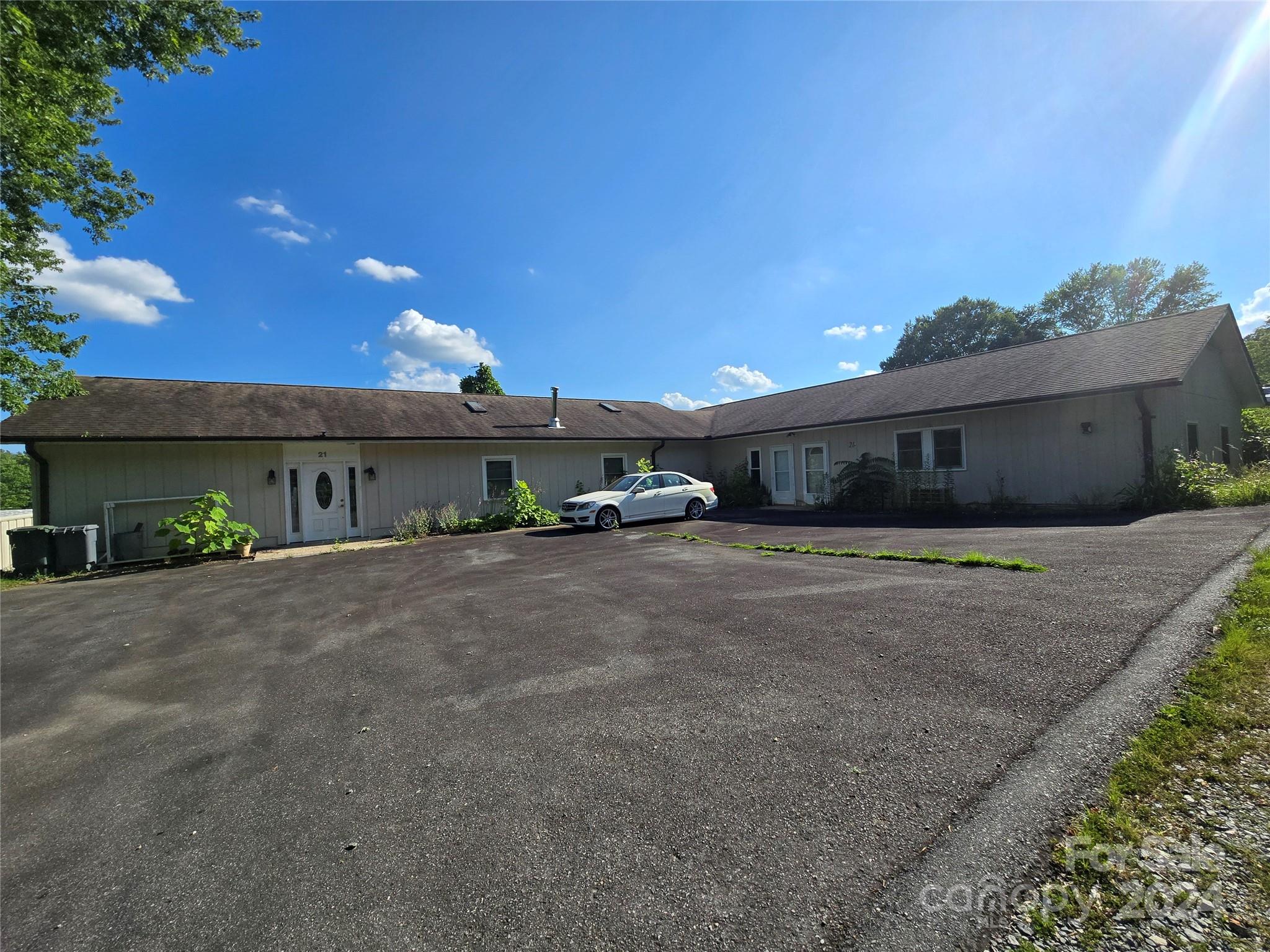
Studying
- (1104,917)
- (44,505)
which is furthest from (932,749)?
(44,505)

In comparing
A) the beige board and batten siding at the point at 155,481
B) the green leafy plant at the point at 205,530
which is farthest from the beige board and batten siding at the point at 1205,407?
the beige board and batten siding at the point at 155,481

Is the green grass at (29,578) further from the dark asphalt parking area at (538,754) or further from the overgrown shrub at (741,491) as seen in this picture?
the overgrown shrub at (741,491)

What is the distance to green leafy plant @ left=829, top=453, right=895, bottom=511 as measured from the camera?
14.9 meters

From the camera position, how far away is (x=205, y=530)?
451 inches

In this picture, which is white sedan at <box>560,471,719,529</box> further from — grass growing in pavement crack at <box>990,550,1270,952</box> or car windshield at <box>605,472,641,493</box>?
grass growing in pavement crack at <box>990,550,1270,952</box>

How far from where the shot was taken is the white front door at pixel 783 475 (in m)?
18.0

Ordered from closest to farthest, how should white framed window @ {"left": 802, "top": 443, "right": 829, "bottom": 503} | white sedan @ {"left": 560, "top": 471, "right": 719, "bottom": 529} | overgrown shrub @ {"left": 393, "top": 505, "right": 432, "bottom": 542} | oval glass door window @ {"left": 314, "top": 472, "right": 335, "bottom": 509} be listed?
1. white sedan @ {"left": 560, "top": 471, "right": 719, "bottom": 529}
2. oval glass door window @ {"left": 314, "top": 472, "right": 335, "bottom": 509}
3. overgrown shrub @ {"left": 393, "top": 505, "right": 432, "bottom": 542}
4. white framed window @ {"left": 802, "top": 443, "right": 829, "bottom": 503}

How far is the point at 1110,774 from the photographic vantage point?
2.37 meters

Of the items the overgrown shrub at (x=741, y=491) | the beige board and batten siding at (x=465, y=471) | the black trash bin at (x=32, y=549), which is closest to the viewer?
the black trash bin at (x=32, y=549)

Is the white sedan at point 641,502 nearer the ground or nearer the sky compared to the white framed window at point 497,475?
nearer the ground

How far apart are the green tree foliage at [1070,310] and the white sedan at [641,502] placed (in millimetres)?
27706

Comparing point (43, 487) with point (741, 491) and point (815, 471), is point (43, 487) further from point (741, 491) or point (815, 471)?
point (815, 471)

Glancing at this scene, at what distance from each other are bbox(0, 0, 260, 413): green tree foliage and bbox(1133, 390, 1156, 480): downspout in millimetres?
19080

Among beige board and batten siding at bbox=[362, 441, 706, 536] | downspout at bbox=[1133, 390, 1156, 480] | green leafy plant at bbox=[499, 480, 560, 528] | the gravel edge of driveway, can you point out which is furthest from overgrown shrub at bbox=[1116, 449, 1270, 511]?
green leafy plant at bbox=[499, 480, 560, 528]
